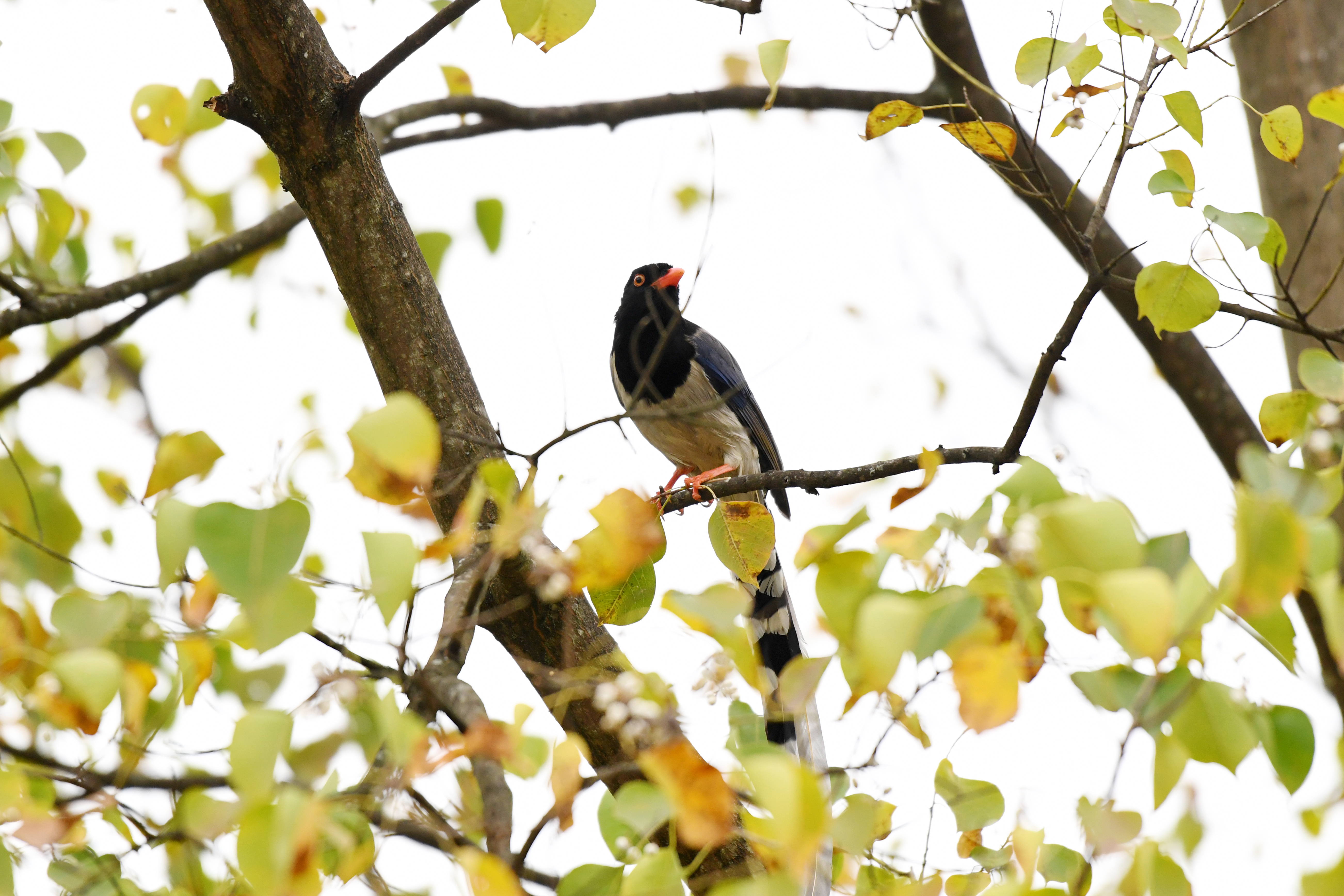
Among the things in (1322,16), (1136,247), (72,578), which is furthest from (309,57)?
(1322,16)

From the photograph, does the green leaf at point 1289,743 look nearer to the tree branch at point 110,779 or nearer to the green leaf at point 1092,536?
the green leaf at point 1092,536

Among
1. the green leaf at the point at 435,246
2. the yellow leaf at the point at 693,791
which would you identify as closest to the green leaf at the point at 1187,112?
the yellow leaf at the point at 693,791

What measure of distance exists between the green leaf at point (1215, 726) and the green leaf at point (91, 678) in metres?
1.34

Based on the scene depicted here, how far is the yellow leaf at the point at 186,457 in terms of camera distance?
1907mm

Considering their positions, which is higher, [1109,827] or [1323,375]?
[1323,375]

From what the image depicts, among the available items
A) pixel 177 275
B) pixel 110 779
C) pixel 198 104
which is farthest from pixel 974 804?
pixel 177 275

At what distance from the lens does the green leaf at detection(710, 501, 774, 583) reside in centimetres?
224

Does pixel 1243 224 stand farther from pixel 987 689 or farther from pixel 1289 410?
pixel 987 689

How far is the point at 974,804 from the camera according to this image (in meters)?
2.05

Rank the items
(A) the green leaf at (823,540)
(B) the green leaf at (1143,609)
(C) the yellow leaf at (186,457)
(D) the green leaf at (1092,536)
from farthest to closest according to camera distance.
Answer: (C) the yellow leaf at (186,457), (A) the green leaf at (823,540), (D) the green leaf at (1092,536), (B) the green leaf at (1143,609)

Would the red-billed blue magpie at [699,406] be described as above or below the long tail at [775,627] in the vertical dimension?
above

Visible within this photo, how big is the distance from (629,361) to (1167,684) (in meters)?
4.02

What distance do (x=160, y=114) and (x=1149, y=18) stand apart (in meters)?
3.61

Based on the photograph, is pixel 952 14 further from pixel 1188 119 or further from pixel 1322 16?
pixel 1188 119
